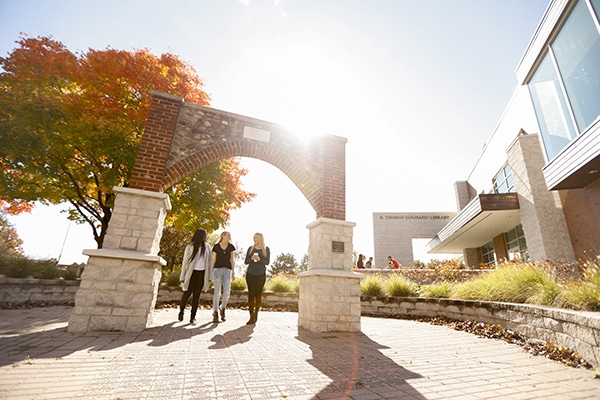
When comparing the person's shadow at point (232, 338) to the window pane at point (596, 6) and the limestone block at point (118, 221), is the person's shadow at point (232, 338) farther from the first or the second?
the window pane at point (596, 6)

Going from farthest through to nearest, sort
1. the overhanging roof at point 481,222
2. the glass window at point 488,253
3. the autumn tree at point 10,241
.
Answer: the autumn tree at point 10,241 < the glass window at point 488,253 < the overhanging roof at point 481,222

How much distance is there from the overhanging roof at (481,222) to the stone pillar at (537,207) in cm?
72

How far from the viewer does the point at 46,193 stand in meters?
8.23

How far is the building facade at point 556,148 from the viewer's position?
7.49 metres

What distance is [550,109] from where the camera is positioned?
9.12 m

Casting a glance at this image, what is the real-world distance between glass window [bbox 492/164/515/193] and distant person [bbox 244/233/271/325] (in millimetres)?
14452

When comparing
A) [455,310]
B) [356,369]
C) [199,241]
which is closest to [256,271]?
[199,241]

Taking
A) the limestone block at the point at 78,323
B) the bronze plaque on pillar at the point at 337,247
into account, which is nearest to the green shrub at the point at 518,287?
the bronze plaque on pillar at the point at 337,247

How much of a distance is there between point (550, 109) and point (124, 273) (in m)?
13.2

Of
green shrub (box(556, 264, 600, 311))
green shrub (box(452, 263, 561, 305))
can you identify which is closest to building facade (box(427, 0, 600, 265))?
green shrub (box(452, 263, 561, 305))

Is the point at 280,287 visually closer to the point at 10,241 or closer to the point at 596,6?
the point at 596,6

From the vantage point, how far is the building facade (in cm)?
749

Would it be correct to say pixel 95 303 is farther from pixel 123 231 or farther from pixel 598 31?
pixel 598 31

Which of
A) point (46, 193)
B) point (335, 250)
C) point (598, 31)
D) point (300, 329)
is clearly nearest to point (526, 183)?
point (598, 31)
